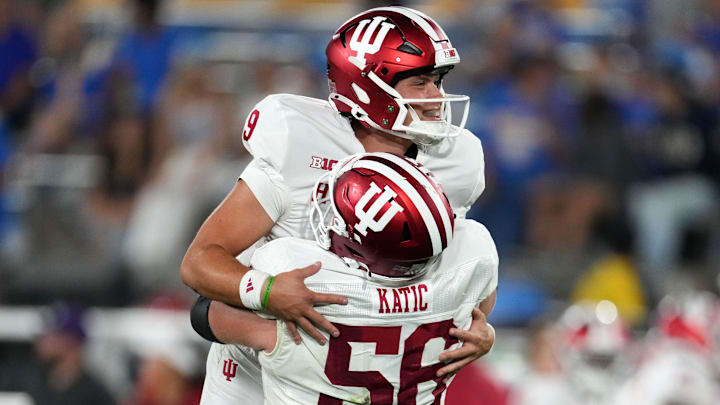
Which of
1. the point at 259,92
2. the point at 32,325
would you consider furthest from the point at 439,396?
the point at 259,92

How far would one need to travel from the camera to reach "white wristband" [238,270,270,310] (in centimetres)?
257

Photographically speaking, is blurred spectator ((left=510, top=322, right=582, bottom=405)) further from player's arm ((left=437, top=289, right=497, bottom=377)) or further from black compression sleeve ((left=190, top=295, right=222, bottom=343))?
black compression sleeve ((left=190, top=295, right=222, bottom=343))

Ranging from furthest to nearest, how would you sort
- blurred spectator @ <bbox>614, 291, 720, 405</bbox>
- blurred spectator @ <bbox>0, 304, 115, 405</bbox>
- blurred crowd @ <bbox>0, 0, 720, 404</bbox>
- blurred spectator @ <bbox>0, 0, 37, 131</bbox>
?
blurred spectator @ <bbox>0, 0, 37, 131</bbox>, blurred crowd @ <bbox>0, 0, 720, 404</bbox>, blurred spectator @ <bbox>0, 304, 115, 405</bbox>, blurred spectator @ <bbox>614, 291, 720, 405</bbox>

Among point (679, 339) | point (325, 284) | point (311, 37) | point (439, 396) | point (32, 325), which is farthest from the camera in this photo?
point (311, 37)

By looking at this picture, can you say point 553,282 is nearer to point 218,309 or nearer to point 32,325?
point 32,325

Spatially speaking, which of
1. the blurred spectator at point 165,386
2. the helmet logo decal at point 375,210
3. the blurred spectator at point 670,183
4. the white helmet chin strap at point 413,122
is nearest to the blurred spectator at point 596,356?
the blurred spectator at point 670,183

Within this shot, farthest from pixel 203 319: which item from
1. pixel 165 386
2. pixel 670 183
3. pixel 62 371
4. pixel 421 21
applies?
pixel 670 183

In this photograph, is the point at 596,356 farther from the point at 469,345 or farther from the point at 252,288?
the point at 252,288

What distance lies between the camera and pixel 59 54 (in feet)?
24.6

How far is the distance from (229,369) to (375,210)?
0.76 metres

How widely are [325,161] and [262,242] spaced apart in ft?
0.99

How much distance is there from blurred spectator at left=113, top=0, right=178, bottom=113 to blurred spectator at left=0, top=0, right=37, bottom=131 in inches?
23.0

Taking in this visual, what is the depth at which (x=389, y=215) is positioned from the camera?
248cm

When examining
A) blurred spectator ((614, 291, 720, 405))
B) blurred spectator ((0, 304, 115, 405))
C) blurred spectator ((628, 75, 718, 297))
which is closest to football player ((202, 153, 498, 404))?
blurred spectator ((614, 291, 720, 405))
